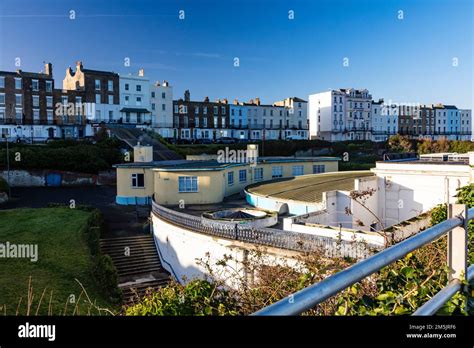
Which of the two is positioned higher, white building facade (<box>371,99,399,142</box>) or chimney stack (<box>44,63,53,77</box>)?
chimney stack (<box>44,63,53,77</box>)

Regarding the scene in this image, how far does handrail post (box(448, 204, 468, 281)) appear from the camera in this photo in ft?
9.51

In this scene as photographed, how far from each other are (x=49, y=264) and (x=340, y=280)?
20663mm

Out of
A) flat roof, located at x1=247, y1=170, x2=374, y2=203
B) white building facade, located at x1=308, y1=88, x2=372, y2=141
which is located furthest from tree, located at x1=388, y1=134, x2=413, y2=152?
flat roof, located at x1=247, y1=170, x2=374, y2=203

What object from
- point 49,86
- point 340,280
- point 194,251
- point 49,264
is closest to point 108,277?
point 49,264

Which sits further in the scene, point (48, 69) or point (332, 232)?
point (48, 69)

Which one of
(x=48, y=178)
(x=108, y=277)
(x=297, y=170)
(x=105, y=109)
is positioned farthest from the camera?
(x=105, y=109)

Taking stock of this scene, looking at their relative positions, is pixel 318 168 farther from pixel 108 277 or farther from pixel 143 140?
pixel 143 140

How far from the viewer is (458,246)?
2.98 m

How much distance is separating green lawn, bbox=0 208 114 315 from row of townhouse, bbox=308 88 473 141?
68.9m

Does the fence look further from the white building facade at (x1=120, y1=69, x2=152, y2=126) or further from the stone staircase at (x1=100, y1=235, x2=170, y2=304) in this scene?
the white building facade at (x1=120, y1=69, x2=152, y2=126)

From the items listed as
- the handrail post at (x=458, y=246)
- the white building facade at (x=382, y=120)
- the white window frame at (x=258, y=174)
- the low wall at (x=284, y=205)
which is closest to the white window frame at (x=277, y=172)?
the white window frame at (x=258, y=174)
